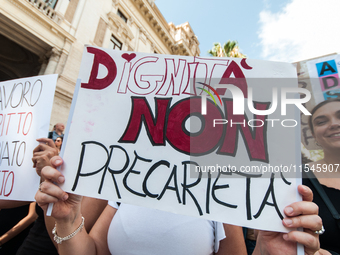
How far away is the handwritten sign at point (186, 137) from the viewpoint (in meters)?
0.74

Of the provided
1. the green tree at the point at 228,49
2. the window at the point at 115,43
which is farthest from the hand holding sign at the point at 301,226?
the green tree at the point at 228,49

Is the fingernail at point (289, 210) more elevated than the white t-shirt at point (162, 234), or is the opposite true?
the fingernail at point (289, 210)

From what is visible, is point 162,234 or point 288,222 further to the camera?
point 162,234

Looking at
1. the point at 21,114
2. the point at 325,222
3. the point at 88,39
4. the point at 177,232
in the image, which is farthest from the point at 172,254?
the point at 88,39

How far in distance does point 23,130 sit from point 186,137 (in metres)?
1.17

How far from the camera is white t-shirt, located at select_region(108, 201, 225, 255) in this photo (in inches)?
33.6

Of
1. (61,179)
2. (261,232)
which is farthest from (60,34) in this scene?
(261,232)

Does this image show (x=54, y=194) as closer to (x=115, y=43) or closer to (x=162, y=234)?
(x=162, y=234)

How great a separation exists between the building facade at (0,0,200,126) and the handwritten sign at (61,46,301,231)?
6669mm

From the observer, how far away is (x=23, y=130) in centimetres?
124

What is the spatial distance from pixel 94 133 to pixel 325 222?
1259 millimetres

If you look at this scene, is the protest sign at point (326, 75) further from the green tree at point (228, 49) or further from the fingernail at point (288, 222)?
the green tree at point (228, 49)

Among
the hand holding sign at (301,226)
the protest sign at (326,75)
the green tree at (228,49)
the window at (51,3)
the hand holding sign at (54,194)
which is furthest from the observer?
the green tree at (228,49)

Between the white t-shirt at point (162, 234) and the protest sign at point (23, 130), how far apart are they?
24.7 inches
